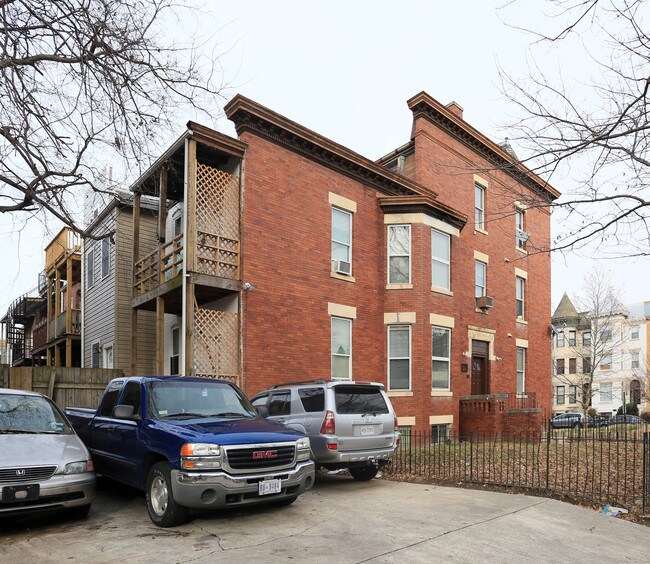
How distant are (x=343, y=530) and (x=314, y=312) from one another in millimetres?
9591

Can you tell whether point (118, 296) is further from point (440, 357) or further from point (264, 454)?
point (264, 454)

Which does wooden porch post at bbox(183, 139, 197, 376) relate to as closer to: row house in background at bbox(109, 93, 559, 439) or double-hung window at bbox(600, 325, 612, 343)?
row house in background at bbox(109, 93, 559, 439)

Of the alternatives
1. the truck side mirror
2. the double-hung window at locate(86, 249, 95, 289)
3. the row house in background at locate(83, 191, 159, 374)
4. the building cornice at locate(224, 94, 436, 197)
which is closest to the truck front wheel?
the truck side mirror

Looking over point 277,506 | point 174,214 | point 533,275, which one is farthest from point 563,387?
point 277,506

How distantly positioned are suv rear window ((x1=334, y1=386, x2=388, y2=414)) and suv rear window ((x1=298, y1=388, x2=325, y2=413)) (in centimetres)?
24

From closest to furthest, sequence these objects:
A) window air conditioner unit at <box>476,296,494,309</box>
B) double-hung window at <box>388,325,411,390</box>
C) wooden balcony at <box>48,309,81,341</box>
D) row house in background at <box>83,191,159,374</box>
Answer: double-hung window at <box>388,325,411,390</box> < row house in background at <box>83,191,159,374</box> < window air conditioner unit at <box>476,296,494,309</box> < wooden balcony at <box>48,309,81,341</box>

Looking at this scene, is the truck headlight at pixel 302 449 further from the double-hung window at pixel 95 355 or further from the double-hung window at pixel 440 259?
the double-hung window at pixel 95 355

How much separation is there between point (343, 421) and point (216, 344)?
18.2 ft

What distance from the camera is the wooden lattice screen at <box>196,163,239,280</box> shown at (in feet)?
46.4

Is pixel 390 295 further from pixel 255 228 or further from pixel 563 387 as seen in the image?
pixel 563 387

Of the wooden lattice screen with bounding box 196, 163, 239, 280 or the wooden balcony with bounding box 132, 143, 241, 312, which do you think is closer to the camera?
the wooden balcony with bounding box 132, 143, 241, 312

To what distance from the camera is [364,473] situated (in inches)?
412

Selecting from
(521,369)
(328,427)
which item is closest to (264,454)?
(328,427)

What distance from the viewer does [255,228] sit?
49.0 feet
